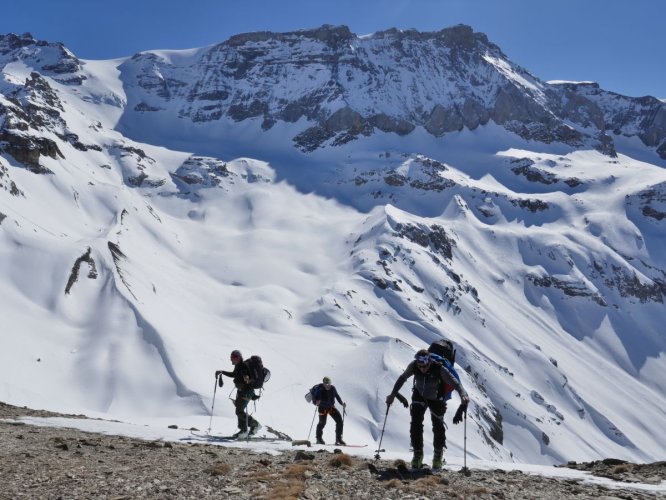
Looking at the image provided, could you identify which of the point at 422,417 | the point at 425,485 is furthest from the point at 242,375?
the point at 425,485

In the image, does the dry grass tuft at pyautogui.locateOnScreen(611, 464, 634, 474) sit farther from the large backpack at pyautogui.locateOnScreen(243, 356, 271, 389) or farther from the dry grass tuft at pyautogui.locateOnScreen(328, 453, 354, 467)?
the large backpack at pyautogui.locateOnScreen(243, 356, 271, 389)

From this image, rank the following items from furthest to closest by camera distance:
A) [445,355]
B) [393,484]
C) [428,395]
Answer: [445,355], [428,395], [393,484]

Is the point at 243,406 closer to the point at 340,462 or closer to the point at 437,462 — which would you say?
the point at 340,462

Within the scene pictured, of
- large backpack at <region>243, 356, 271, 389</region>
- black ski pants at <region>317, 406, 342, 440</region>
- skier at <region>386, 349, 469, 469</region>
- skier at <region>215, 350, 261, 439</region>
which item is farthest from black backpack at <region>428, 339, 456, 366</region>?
black ski pants at <region>317, 406, 342, 440</region>

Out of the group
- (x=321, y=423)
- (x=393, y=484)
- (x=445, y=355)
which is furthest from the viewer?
(x=321, y=423)

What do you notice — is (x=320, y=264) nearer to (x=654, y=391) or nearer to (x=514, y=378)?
(x=514, y=378)

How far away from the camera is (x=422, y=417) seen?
13.7 metres

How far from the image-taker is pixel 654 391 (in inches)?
7367

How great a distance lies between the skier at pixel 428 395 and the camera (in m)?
13.4

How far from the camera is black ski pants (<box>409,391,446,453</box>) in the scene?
13.5m

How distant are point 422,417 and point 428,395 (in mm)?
640

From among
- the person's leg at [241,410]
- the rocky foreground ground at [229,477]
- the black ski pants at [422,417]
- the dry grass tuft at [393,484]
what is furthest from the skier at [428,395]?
the person's leg at [241,410]

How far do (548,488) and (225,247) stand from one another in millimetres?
168064

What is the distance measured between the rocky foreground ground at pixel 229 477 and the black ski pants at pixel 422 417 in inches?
29.5
